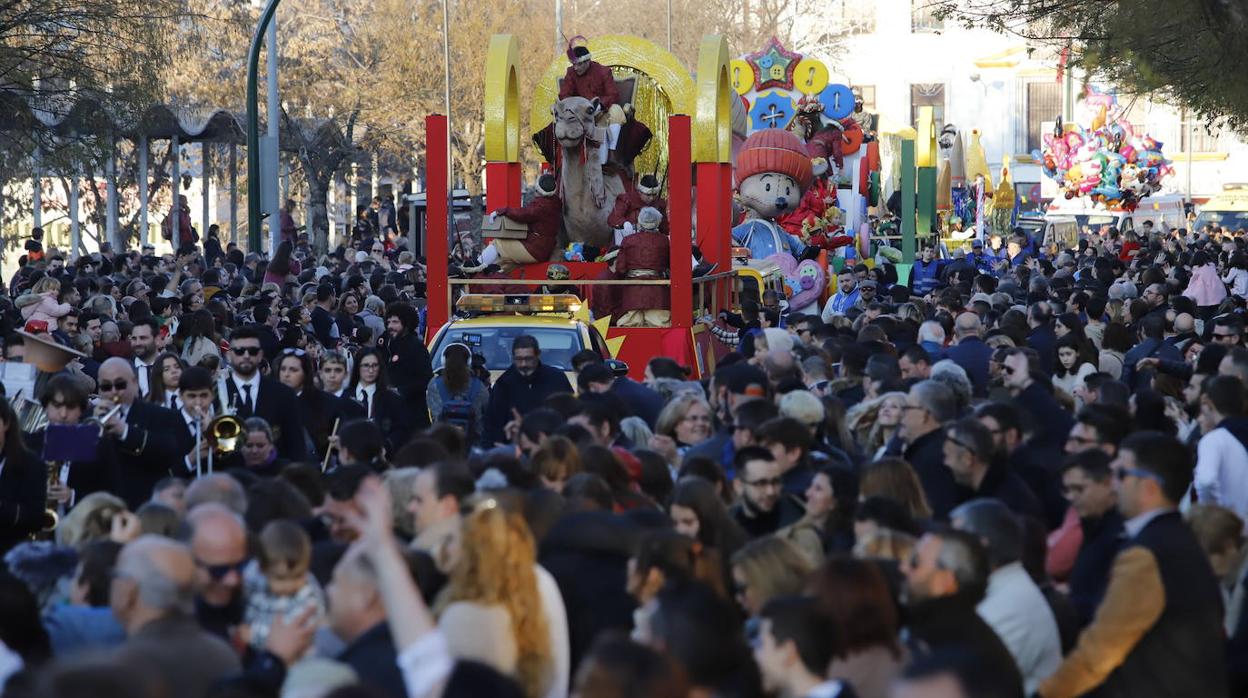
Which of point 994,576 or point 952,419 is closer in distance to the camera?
point 994,576

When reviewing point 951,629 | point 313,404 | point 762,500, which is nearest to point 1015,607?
point 951,629

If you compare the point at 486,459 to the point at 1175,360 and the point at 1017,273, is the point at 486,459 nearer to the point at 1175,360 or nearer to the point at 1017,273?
the point at 1175,360

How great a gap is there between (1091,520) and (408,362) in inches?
297

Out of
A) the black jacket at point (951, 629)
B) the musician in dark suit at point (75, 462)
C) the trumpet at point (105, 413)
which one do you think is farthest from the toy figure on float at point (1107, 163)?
the black jacket at point (951, 629)

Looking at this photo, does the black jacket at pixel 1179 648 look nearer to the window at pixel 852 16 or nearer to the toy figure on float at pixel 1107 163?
the toy figure on float at pixel 1107 163

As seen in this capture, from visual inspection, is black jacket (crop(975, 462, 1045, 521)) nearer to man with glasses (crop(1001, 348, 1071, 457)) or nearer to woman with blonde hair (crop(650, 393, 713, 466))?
man with glasses (crop(1001, 348, 1071, 457))

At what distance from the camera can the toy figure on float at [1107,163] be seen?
50.6 meters

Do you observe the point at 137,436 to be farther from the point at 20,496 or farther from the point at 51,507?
the point at 20,496

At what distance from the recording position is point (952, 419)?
8828mm

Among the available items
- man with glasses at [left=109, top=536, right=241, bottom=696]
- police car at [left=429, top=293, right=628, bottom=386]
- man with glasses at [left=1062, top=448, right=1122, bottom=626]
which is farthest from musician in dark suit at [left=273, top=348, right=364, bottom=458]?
man with glasses at [left=109, top=536, right=241, bottom=696]

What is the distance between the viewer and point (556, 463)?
25.1 ft

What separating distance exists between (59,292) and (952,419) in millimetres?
10602

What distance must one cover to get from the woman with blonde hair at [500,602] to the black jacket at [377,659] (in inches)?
8.0

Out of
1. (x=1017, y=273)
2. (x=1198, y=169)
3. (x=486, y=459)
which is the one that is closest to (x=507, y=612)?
(x=486, y=459)
